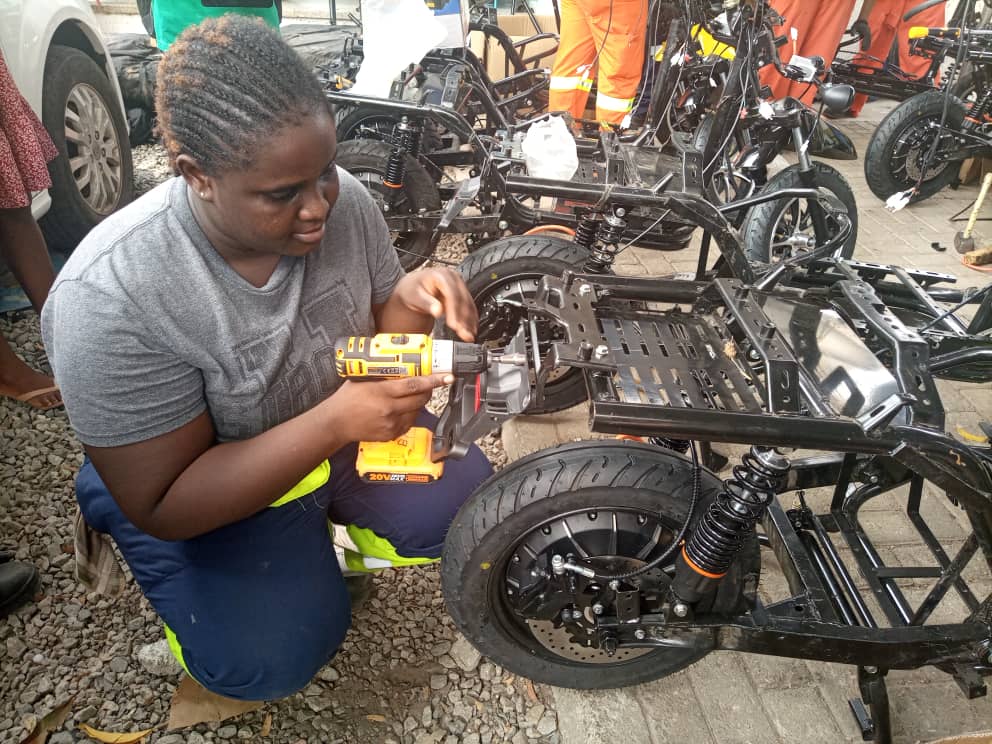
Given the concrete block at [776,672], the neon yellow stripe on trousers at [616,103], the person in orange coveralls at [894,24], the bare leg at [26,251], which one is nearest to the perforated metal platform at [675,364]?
the concrete block at [776,672]

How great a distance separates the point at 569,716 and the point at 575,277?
1311 millimetres

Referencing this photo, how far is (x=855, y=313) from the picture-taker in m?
1.83

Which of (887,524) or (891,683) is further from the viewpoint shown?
(887,524)

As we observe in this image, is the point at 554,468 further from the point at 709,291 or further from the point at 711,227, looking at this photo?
the point at 711,227

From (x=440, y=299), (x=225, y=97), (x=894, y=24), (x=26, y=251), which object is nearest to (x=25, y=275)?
(x=26, y=251)

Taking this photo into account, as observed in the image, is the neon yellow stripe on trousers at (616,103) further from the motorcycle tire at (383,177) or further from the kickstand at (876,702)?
the kickstand at (876,702)

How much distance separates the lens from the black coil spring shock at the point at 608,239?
104 inches

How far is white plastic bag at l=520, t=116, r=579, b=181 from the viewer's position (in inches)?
119

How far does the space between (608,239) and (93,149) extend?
116 inches

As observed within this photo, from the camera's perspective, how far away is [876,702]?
180cm

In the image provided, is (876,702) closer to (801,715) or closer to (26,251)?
(801,715)

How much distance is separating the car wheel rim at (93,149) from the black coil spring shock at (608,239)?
2.78m

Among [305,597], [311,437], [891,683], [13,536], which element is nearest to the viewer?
[311,437]

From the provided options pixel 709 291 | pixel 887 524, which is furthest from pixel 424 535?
pixel 887 524
